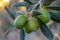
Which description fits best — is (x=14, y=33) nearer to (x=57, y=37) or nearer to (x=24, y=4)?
(x=57, y=37)

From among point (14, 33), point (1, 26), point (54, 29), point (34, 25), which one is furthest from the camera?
point (14, 33)

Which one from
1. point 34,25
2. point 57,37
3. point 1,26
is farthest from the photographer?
point 1,26

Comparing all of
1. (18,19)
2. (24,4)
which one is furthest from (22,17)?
(24,4)

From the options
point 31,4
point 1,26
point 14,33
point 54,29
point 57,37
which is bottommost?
point 14,33

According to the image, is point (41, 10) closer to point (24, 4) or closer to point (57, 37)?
point (24, 4)

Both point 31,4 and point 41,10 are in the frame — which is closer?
point 41,10

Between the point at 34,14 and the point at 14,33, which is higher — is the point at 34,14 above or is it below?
above

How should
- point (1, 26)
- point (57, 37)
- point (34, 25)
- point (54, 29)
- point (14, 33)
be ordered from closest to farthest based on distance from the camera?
point (34, 25)
point (57, 37)
point (54, 29)
point (1, 26)
point (14, 33)

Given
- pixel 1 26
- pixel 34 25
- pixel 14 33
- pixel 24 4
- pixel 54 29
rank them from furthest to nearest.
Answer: pixel 14 33 → pixel 1 26 → pixel 54 29 → pixel 24 4 → pixel 34 25

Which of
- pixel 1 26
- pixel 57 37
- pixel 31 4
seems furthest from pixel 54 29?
pixel 31 4
